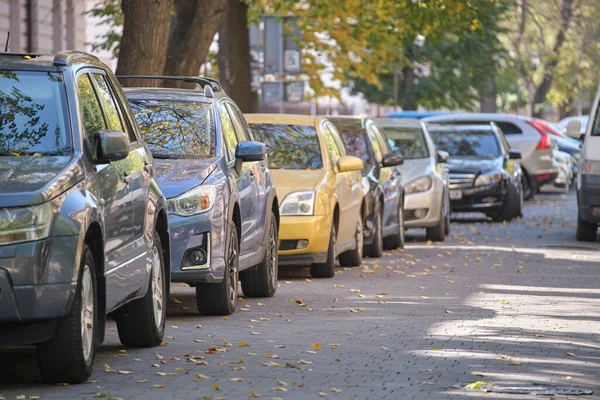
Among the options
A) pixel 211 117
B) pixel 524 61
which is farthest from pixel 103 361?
pixel 524 61

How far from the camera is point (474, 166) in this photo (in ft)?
82.8

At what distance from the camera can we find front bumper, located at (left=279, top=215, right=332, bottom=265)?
14539 mm

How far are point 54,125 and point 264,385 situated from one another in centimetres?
177

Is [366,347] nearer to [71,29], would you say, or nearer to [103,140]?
[103,140]

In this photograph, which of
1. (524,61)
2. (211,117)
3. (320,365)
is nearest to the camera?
(320,365)

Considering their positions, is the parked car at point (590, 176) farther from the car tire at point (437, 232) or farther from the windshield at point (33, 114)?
the windshield at point (33, 114)

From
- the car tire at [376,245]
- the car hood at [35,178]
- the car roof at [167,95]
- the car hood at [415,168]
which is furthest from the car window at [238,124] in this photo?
the car hood at [415,168]

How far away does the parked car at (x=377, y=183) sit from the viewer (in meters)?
17.9

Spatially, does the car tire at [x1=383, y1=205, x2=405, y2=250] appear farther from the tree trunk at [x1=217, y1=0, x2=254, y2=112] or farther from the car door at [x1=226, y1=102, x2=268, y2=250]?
the tree trunk at [x1=217, y1=0, x2=254, y2=112]

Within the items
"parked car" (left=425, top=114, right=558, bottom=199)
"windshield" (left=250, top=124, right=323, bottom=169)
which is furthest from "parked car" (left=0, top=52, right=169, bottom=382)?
"parked car" (left=425, top=114, right=558, bottom=199)

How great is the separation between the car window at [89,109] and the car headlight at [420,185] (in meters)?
12.5

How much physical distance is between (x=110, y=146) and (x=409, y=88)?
143 feet

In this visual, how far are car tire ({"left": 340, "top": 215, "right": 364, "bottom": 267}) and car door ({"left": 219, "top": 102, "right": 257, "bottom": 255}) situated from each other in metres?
4.34

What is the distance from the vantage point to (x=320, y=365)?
8.65 metres
